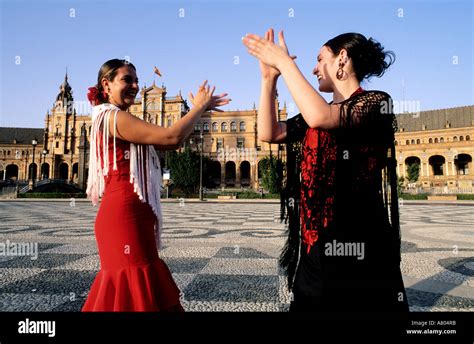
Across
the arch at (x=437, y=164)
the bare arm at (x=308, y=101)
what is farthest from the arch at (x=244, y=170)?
the bare arm at (x=308, y=101)

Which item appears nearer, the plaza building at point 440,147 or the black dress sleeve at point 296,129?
the black dress sleeve at point 296,129

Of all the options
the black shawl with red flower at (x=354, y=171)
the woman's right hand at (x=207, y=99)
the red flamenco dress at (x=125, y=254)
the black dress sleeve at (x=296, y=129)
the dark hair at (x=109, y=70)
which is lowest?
the red flamenco dress at (x=125, y=254)


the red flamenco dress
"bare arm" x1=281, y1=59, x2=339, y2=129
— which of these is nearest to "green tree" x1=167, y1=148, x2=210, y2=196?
the red flamenco dress

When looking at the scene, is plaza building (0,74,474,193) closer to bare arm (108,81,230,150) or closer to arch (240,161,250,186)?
arch (240,161,250,186)

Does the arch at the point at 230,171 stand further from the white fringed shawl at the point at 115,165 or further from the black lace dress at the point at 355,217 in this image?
the black lace dress at the point at 355,217

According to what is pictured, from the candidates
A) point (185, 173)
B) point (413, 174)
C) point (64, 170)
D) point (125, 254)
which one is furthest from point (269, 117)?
point (64, 170)

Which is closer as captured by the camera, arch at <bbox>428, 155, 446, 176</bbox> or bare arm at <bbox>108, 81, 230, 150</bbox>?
bare arm at <bbox>108, 81, 230, 150</bbox>

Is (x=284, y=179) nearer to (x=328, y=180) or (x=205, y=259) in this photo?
(x=328, y=180)

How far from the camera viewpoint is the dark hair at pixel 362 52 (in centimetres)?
140

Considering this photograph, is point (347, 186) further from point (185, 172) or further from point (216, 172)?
point (216, 172)

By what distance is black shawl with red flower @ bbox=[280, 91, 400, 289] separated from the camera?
1305 millimetres

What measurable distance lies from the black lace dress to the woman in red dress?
73 cm

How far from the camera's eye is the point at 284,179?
1.78 m

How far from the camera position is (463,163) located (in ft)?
192
